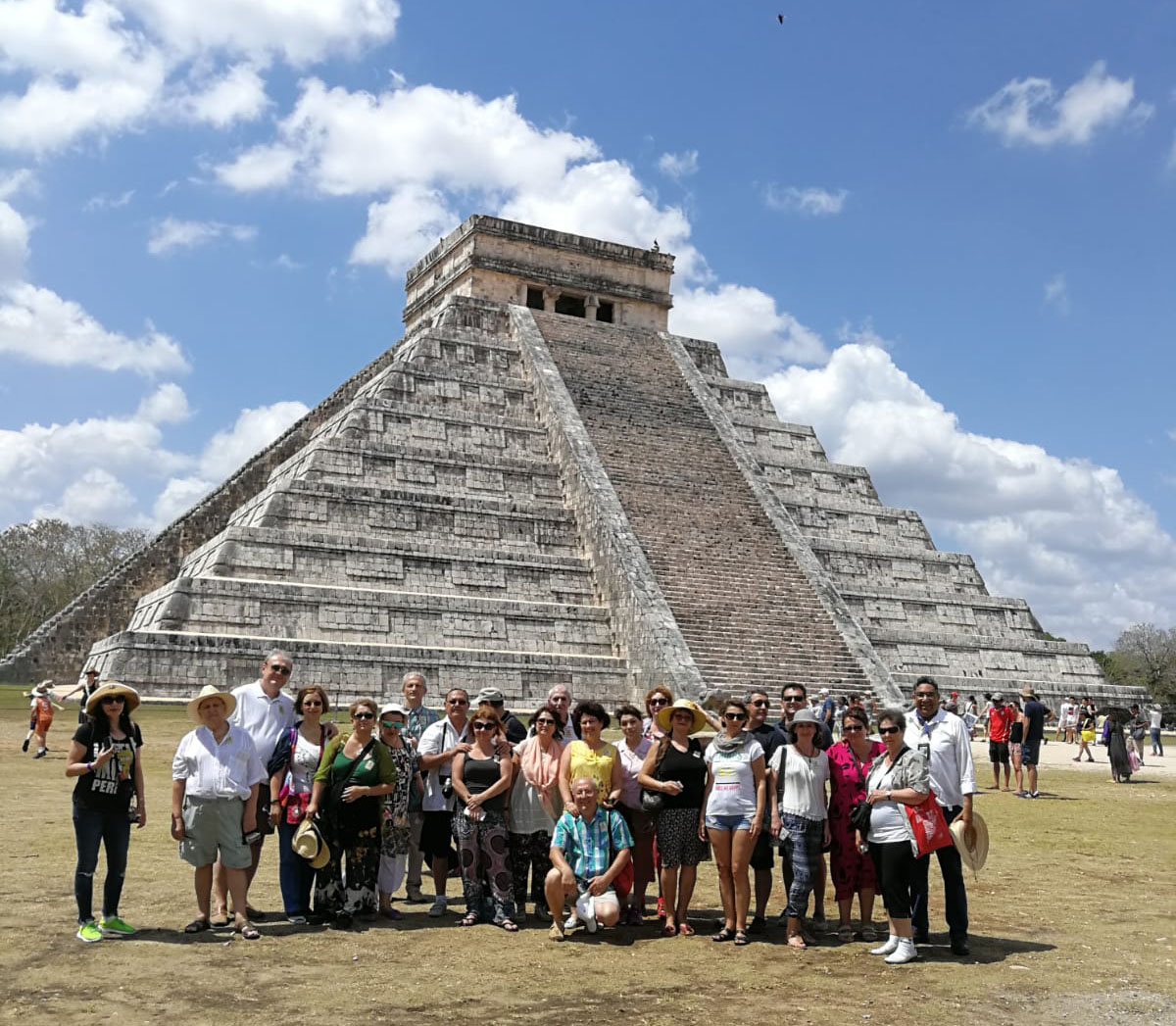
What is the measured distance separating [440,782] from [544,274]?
2809cm

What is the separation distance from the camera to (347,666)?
2152 centimetres

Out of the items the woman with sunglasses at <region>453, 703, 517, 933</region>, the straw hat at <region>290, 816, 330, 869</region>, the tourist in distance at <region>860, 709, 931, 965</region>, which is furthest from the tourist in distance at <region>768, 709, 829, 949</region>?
the straw hat at <region>290, 816, 330, 869</region>

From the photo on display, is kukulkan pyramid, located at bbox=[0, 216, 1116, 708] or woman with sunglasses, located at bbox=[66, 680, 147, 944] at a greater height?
kukulkan pyramid, located at bbox=[0, 216, 1116, 708]

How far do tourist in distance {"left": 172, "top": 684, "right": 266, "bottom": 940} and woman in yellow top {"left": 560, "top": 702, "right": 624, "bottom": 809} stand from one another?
1.93 metres

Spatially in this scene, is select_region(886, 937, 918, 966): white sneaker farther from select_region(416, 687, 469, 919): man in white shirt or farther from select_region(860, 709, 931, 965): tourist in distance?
select_region(416, 687, 469, 919): man in white shirt

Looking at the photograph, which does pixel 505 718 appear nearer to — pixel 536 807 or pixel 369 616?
pixel 536 807

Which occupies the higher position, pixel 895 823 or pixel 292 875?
pixel 895 823

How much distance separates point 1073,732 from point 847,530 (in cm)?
725

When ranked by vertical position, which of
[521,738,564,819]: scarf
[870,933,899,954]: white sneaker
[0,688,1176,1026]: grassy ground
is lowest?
[0,688,1176,1026]: grassy ground

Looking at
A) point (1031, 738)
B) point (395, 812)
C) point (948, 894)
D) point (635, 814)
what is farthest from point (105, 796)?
point (1031, 738)

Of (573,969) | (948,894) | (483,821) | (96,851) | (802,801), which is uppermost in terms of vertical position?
(802,801)

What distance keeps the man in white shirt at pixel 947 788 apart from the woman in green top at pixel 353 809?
10.9ft

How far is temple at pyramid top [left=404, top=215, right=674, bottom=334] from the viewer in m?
34.2

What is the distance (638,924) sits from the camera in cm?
768
